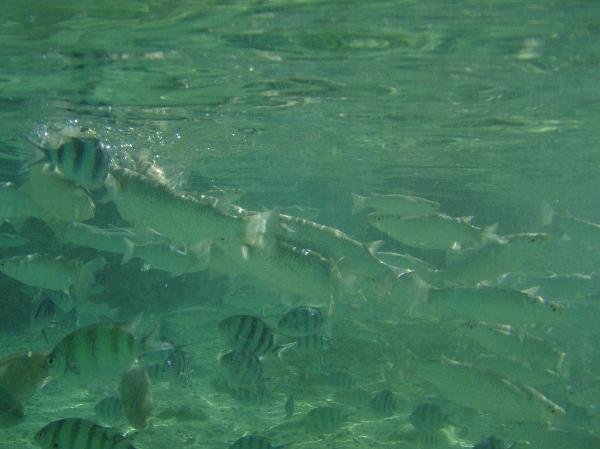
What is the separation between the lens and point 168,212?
595 centimetres

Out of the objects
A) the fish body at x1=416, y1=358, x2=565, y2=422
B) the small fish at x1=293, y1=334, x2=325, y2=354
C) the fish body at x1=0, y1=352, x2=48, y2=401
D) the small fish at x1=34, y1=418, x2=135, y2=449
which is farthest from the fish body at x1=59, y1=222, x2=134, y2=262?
the fish body at x1=416, y1=358, x2=565, y2=422

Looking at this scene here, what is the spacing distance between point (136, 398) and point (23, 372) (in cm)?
135

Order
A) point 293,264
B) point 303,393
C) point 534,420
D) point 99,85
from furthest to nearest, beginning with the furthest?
point 99,85
point 303,393
point 534,420
point 293,264

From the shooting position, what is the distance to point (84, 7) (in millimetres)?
9672

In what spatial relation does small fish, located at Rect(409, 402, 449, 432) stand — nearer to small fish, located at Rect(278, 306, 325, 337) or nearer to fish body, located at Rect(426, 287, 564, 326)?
fish body, located at Rect(426, 287, 564, 326)

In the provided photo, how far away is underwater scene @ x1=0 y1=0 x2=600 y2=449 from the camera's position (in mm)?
6434

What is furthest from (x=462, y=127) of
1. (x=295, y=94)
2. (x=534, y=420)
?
(x=534, y=420)

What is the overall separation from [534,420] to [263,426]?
17.7ft

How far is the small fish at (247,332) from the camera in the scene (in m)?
7.29

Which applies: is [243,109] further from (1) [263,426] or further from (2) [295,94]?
(1) [263,426]

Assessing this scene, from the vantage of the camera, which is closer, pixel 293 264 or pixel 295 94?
pixel 293 264

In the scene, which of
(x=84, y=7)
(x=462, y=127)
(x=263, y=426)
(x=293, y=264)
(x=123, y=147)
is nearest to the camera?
(x=293, y=264)

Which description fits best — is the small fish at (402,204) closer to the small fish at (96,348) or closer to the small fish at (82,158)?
the small fish at (82,158)

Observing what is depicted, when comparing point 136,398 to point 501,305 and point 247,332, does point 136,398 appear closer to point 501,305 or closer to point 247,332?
point 247,332
